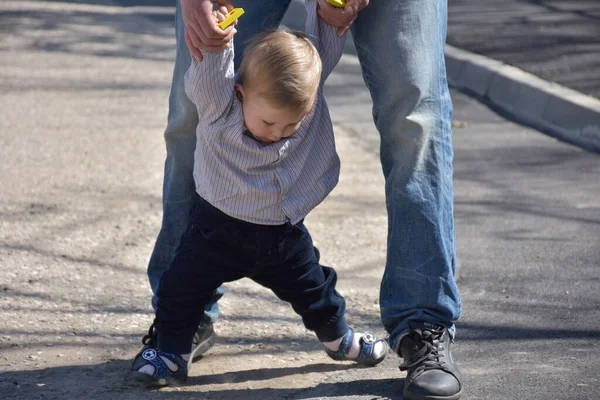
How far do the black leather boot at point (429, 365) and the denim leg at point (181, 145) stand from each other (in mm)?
618

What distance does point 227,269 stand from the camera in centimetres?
272

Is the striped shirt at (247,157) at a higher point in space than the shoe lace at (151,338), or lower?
higher

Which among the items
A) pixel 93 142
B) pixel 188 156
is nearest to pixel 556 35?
pixel 93 142

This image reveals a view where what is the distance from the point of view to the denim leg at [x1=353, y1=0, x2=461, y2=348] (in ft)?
9.00

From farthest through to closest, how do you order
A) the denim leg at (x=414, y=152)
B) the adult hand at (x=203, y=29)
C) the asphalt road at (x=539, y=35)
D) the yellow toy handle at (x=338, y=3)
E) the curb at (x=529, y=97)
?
the asphalt road at (x=539, y=35) < the curb at (x=529, y=97) < the denim leg at (x=414, y=152) < the yellow toy handle at (x=338, y=3) < the adult hand at (x=203, y=29)

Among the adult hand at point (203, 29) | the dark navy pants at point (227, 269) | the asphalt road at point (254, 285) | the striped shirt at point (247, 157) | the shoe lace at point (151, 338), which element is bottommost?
the asphalt road at point (254, 285)

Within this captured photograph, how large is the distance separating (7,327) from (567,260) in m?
2.06

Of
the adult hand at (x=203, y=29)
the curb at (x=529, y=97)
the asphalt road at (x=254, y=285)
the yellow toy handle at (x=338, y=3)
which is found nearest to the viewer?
the adult hand at (x=203, y=29)

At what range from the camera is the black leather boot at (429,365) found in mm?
2656

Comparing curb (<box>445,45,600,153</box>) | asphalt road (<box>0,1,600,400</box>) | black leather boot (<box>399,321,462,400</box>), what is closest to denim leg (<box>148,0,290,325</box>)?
asphalt road (<box>0,1,600,400</box>)

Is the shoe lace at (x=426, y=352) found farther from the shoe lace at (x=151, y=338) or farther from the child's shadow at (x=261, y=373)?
the shoe lace at (x=151, y=338)

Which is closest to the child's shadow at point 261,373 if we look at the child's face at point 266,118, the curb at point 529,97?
the child's face at point 266,118

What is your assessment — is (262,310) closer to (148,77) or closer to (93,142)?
(93,142)

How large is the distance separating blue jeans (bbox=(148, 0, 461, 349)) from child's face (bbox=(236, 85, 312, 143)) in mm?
290
